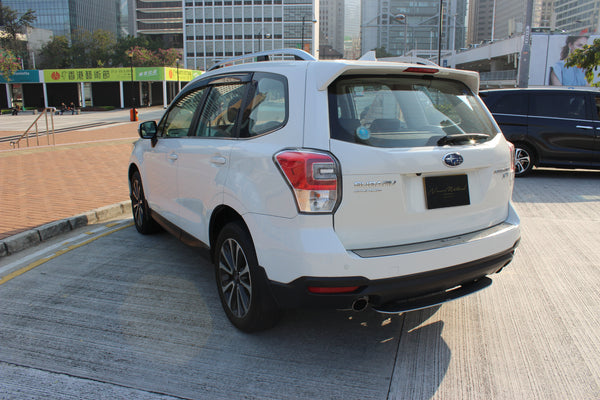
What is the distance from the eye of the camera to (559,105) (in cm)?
991

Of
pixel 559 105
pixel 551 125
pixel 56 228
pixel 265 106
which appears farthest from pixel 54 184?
pixel 559 105

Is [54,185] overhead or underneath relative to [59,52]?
underneath

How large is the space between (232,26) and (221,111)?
141m

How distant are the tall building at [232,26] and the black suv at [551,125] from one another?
5085 inches

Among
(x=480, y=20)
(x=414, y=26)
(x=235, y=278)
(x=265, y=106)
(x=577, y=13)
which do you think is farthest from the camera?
(x=480, y=20)

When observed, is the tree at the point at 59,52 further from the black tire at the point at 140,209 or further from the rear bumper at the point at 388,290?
the rear bumper at the point at 388,290

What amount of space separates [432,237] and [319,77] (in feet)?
3.93

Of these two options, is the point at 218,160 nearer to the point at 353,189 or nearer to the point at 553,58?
the point at 353,189

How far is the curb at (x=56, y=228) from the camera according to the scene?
5496 millimetres

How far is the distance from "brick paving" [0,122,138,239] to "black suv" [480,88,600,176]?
770cm

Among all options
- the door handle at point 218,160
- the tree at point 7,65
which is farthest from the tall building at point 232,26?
the door handle at point 218,160

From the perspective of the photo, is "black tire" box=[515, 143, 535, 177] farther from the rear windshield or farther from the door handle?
the door handle

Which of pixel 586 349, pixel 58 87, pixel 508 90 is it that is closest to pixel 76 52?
pixel 58 87

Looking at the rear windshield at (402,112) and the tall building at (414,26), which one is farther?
the tall building at (414,26)
